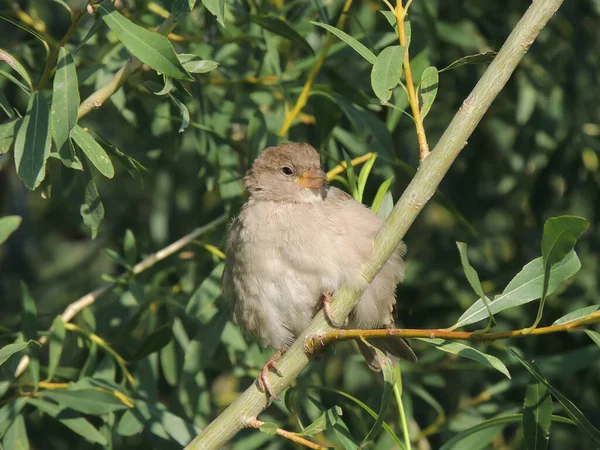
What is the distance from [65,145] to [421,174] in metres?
0.98

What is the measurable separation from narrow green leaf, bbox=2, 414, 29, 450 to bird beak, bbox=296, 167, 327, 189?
1417 mm

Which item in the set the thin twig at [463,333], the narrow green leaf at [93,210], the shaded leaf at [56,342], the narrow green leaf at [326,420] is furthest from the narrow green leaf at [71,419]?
the thin twig at [463,333]

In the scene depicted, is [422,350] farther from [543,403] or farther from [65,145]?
[65,145]

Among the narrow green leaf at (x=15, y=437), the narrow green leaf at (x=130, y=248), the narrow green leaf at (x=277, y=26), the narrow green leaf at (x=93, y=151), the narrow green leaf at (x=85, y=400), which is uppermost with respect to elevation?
the narrow green leaf at (x=277, y=26)

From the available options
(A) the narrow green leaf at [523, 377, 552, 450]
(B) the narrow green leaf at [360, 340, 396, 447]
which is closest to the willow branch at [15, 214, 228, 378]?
(B) the narrow green leaf at [360, 340, 396, 447]

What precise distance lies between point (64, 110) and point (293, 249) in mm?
1260

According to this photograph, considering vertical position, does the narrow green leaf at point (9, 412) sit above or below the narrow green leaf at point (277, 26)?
below

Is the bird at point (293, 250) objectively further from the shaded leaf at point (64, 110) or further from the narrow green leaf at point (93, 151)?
the shaded leaf at point (64, 110)

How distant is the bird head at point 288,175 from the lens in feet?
12.2

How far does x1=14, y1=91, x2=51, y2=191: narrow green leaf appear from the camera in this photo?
2.48 meters

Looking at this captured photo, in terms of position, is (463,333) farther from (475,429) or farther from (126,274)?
(126,274)

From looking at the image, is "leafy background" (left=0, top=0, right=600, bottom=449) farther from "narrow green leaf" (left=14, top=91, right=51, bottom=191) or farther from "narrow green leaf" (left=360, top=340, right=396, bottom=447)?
"narrow green leaf" (left=360, top=340, right=396, bottom=447)

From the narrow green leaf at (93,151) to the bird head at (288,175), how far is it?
3.98ft

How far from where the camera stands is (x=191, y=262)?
414 centimetres
